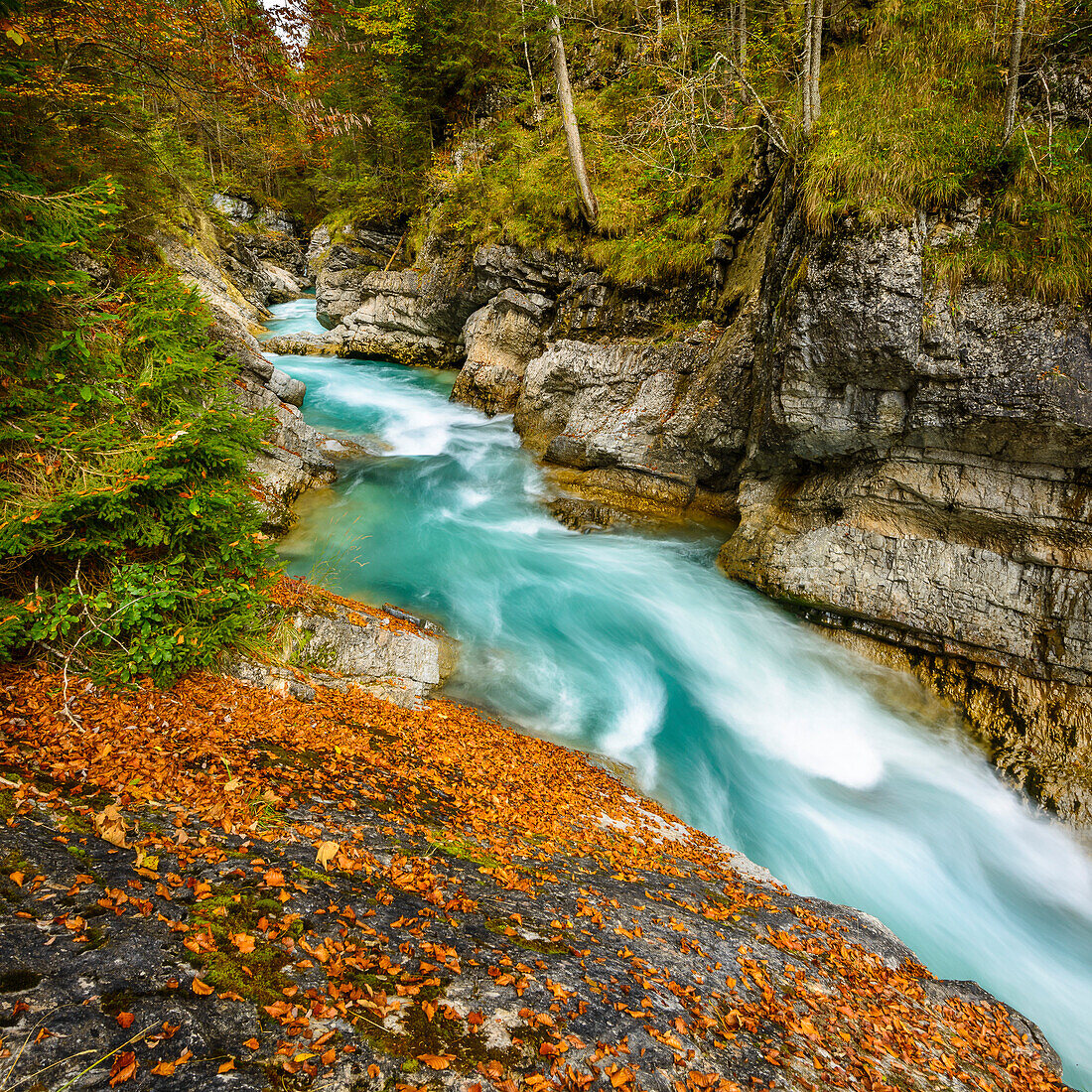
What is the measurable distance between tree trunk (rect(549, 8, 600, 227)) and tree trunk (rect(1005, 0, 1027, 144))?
9.09m

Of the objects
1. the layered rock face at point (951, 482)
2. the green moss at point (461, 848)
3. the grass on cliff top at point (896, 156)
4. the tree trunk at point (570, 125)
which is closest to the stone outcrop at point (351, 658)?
the green moss at point (461, 848)

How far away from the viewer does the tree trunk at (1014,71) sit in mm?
6543

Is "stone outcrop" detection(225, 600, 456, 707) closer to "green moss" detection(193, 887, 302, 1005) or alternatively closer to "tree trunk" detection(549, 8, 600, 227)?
"green moss" detection(193, 887, 302, 1005)

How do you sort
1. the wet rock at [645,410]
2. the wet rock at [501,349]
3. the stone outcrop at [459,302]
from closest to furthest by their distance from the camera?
the wet rock at [645,410] < the stone outcrop at [459,302] < the wet rock at [501,349]

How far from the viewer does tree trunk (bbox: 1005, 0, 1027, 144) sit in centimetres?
654

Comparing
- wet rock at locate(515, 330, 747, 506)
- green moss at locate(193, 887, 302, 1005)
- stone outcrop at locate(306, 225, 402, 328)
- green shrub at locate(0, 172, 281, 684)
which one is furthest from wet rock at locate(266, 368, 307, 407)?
green moss at locate(193, 887, 302, 1005)

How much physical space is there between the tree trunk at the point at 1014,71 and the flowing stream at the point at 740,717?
7.46 m

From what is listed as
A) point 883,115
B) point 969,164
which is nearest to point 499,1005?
point 969,164

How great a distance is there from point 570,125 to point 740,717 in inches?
581

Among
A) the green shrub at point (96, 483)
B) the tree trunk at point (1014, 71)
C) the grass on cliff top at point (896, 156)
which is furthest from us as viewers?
the grass on cliff top at point (896, 156)

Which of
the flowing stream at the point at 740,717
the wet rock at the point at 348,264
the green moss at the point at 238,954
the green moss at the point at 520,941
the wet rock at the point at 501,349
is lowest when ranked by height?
the flowing stream at the point at 740,717

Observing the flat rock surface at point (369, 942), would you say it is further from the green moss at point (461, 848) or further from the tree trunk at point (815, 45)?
the tree trunk at point (815, 45)

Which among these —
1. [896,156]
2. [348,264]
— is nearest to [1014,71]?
[896,156]

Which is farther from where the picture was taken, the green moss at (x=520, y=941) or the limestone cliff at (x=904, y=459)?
the limestone cliff at (x=904, y=459)
